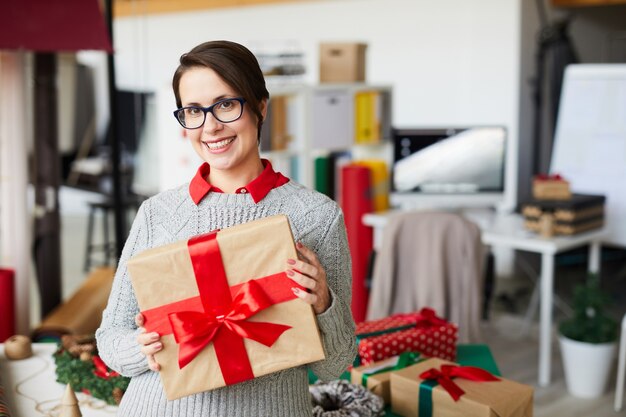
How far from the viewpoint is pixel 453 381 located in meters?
2.14

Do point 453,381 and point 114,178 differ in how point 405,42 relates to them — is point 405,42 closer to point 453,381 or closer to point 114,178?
point 114,178

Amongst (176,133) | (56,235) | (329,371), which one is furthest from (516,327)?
(329,371)

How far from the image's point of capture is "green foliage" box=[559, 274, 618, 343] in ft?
13.4

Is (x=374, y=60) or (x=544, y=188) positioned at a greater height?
(x=374, y=60)

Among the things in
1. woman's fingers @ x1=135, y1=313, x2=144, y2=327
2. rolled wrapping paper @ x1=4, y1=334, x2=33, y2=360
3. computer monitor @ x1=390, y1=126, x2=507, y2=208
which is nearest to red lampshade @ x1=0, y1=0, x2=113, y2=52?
rolled wrapping paper @ x1=4, y1=334, x2=33, y2=360

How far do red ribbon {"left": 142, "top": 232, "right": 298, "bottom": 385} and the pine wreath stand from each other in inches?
28.9

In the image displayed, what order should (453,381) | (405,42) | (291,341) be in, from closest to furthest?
1. (291,341)
2. (453,381)
3. (405,42)

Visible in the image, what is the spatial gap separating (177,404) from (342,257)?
1.34 feet

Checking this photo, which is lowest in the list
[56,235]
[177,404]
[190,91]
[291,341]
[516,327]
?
[516,327]

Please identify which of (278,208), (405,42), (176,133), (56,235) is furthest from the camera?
(405,42)

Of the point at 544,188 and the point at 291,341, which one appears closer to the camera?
the point at 291,341

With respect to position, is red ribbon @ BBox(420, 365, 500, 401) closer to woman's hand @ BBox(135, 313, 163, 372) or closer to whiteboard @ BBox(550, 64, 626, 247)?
woman's hand @ BBox(135, 313, 163, 372)

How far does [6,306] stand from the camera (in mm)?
3205

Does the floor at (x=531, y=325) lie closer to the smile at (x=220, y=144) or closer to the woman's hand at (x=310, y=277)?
the woman's hand at (x=310, y=277)
